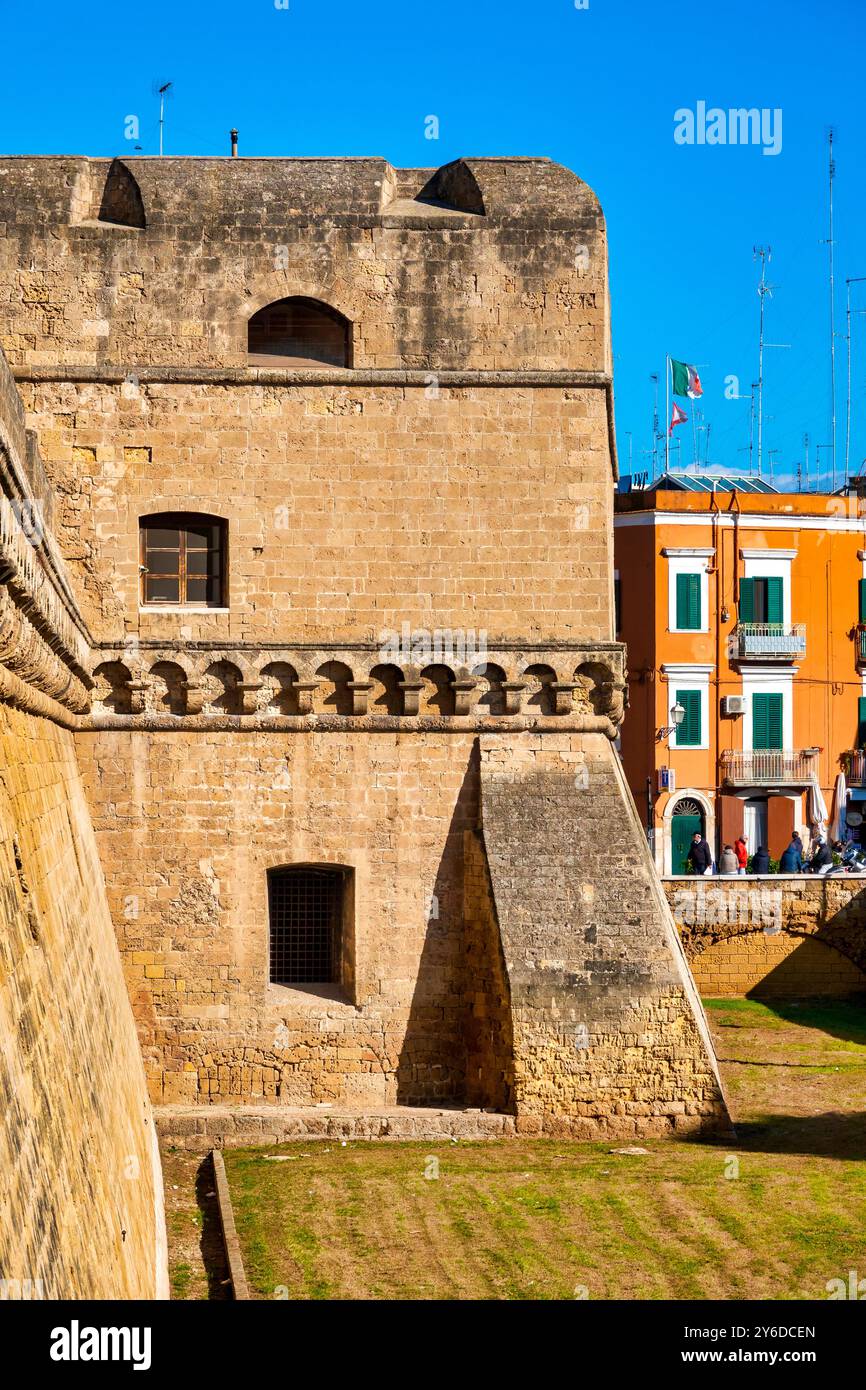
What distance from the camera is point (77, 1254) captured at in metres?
8.05

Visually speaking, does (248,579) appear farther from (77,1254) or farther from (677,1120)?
(77,1254)

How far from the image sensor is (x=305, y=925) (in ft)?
57.8

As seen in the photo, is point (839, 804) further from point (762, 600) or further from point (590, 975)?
point (590, 975)

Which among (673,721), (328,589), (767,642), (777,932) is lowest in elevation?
(777,932)

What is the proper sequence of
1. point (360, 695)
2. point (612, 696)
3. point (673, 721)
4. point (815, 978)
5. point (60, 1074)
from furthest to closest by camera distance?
point (673, 721) < point (815, 978) < point (612, 696) < point (360, 695) < point (60, 1074)

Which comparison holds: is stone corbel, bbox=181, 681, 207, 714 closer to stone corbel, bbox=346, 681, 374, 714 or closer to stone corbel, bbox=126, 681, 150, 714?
stone corbel, bbox=126, 681, 150, 714

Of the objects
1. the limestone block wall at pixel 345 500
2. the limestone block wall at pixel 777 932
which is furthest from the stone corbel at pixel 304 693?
the limestone block wall at pixel 777 932

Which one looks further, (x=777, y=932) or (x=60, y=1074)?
(x=777, y=932)

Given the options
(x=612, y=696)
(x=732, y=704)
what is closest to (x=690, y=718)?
(x=732, y=704)

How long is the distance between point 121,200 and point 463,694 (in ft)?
19.5

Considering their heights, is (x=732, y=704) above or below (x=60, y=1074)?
above

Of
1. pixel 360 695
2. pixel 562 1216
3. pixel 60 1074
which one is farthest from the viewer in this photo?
pixel 360 695

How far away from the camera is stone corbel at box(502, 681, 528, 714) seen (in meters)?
17.5
